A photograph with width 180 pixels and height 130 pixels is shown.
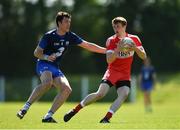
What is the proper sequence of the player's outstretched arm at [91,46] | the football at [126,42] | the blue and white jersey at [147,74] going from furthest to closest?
the blue and white jersey at [147,74] → the player's outstretched arm at [91,46] → the football at [126,42]

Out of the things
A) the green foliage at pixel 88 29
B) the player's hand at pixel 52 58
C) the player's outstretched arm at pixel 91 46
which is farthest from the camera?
the green foliage at pixel 88 29

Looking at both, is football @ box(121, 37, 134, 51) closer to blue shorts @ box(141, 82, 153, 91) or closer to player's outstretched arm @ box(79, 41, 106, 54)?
player's outstretched arm @ box(79, 41, 106, 54)

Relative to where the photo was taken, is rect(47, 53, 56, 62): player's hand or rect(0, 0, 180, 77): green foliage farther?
rect(0, 0, 180, 77): green foliage

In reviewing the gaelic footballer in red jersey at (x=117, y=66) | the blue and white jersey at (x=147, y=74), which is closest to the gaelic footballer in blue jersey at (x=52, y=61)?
the gaelic footballer in red jersey at (x=117, y=66)

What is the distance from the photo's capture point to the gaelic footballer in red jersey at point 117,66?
49.4 feet

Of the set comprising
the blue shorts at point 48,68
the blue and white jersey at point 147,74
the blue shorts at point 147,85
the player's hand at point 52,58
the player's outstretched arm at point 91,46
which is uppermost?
the player's outstretched arm at point 91,46

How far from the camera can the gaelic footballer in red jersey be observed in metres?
15.1

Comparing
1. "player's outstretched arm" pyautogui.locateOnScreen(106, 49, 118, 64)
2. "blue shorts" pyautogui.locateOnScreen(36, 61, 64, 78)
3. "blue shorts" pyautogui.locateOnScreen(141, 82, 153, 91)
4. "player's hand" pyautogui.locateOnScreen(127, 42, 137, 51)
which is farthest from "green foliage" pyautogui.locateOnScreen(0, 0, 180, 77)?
"player's hand" pyautogui.locateOnScreen(127, 42, 137, 51)

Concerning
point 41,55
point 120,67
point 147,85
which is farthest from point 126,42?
point 147,85

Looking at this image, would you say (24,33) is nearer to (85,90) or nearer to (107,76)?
(85,90)

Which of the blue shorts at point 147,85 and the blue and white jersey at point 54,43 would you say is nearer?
the blue and white jersey at point 54,43

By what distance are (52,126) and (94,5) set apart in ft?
165

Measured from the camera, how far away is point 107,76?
51.0 ft

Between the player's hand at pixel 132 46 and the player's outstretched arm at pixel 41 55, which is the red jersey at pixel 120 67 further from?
the player's outstretched arm at pixel 41 55
